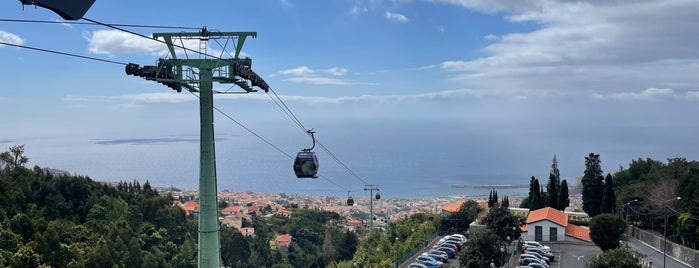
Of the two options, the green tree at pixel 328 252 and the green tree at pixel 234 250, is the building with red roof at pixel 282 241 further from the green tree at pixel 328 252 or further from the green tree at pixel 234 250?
the green tree at pixel 234 250

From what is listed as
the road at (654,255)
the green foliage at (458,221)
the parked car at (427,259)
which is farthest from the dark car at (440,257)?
the road at (654,255)

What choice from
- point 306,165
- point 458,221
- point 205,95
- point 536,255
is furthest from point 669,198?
point 205,95

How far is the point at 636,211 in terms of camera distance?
26812mm

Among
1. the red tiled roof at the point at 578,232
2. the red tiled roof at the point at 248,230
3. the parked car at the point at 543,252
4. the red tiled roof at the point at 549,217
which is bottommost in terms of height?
the red tiled roof at the point at 248,230

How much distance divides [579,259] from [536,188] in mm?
11723

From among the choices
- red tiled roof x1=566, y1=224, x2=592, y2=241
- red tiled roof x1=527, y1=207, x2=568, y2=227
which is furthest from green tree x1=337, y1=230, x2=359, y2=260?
red tiled roof x1=566, y1=224, x2=592, y2=241

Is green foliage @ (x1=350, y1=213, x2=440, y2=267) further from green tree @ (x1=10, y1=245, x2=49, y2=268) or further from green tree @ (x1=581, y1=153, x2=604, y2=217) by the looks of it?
green tree @ (x1=10, y1=245, x2=49, y2=268)

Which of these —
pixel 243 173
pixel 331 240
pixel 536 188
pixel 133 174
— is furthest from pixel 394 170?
pixel 536 188

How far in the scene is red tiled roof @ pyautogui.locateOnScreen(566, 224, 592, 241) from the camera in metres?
26.1

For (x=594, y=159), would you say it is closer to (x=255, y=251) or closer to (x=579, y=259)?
→ (x=579, y=259)

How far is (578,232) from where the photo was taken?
26.7 metres

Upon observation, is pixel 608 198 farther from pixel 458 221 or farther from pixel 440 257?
pixel 440 257

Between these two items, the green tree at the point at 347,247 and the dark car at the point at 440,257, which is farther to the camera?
the green tree at the point at 347,247

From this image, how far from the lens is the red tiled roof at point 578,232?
85.6 feet
